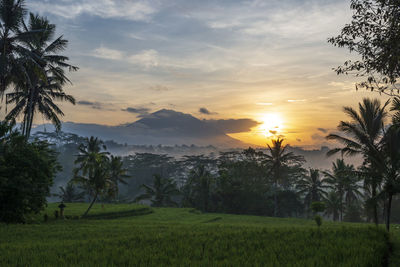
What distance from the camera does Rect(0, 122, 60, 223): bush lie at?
763 inches

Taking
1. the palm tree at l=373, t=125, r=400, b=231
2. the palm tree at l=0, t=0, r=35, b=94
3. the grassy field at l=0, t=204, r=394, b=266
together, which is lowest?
the grassy field at l=0, t=204, r=394, b=266

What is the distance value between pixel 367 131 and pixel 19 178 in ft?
77.7

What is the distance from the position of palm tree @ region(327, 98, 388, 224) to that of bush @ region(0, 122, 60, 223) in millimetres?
22144

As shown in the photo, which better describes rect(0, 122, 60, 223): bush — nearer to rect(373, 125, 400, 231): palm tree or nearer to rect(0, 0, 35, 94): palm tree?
rect(0, 0, 35, 94): palm tree

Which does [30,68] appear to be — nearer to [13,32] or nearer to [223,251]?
[13,32]

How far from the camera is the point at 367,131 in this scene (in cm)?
1891

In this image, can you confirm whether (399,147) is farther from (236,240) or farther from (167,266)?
(167,266)

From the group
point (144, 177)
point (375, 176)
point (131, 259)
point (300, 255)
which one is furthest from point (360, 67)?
point (144, 177)

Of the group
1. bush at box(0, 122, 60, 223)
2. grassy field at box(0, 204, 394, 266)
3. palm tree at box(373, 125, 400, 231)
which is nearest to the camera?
grassy field at box(0, 204, 394, 266)

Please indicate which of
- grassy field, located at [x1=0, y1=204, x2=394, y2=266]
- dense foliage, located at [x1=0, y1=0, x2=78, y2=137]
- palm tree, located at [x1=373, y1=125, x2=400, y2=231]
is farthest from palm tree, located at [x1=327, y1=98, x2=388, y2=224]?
dense foliage, located at [x1=0, y1=0, x2=78, y2=137]

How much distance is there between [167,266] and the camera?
7109 millimetres

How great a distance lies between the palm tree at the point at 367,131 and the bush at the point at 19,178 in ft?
72.7

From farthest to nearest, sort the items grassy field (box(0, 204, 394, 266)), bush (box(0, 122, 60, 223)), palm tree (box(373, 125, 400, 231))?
bush (box(0, 122, 60, 223)), palm tree (box(373, 125, 400, 231)), grassy field (box(0, 204, 394, 266))

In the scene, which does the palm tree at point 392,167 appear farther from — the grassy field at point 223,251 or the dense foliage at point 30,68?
the dense foliage at point 30,68
